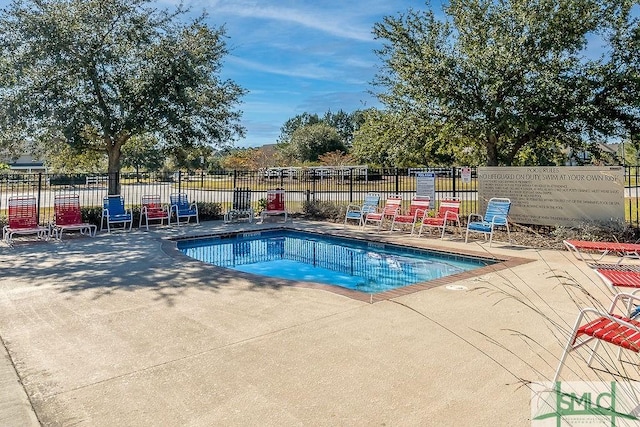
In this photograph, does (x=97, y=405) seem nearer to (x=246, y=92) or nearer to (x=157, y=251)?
(x=157, y=251)

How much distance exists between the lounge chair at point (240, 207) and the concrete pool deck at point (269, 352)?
7911mm

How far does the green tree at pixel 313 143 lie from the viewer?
52156 mm

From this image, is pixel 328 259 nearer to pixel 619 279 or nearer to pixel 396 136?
pixel 396 136

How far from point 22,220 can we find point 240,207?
21.2ft

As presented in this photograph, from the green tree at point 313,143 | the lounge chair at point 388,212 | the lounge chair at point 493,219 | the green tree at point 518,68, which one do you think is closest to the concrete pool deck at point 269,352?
the lounge chair at point 493,219

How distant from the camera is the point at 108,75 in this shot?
1285 cm

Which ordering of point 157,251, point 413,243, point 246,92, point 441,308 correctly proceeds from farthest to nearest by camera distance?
1. point 246,92
2. point 413,243
3. point 157,251
4. point 441,308

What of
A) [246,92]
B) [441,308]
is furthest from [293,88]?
[441,308]

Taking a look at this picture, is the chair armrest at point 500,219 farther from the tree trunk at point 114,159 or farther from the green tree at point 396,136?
the tree trunk at point 114,159

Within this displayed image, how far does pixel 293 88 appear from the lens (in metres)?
48.4

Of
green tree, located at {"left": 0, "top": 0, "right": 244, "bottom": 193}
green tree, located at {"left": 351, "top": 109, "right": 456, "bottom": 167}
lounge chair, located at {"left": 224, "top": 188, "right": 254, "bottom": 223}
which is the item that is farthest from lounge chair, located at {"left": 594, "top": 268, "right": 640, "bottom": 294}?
green tree, located at {"left": 0, "top": 0, "right": 244, "bottom": 193}

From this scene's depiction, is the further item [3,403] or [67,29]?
[67,29]

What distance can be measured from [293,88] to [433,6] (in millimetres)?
Result: 37691

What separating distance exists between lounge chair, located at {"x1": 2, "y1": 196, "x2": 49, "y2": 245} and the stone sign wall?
37.1ft
